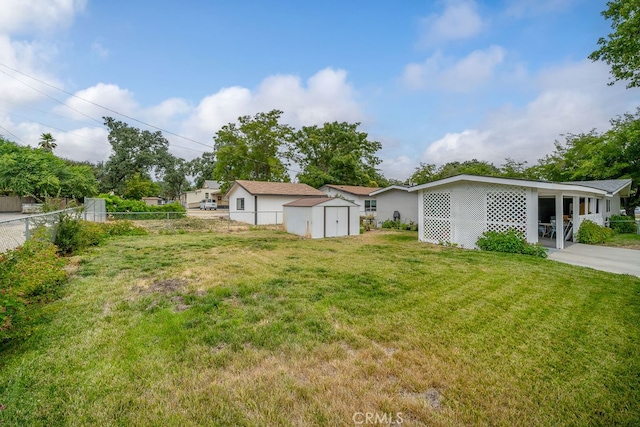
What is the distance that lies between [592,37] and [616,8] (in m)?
1.10

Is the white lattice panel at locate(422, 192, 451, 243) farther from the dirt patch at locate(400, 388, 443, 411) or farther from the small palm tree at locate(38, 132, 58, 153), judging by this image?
the small palm tree at locate(38, 132, 58, 153)

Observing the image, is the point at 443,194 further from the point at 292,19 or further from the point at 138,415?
the point at 138,415

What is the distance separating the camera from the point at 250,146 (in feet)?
101

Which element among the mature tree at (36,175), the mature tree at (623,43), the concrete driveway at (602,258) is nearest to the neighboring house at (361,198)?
the concrete driveway at (602,258)

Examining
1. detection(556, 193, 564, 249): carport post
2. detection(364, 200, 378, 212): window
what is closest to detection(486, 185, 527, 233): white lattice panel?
detection(556, 193, 564, 249): carport post

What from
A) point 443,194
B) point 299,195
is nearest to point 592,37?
point 443,194

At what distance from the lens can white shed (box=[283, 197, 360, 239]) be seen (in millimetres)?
12801

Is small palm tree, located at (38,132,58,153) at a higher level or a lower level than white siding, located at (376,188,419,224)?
higher

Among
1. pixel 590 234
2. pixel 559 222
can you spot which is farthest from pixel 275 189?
pixel 590 234

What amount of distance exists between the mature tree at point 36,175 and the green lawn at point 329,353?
2464cm

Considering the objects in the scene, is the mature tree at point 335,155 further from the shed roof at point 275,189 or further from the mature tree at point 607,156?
the mature tree at point 607,156

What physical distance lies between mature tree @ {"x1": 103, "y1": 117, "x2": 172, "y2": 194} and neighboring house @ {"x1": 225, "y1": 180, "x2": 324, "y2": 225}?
2471 centimetres

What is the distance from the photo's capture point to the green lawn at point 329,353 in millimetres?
2094

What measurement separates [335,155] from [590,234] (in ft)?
76.2
